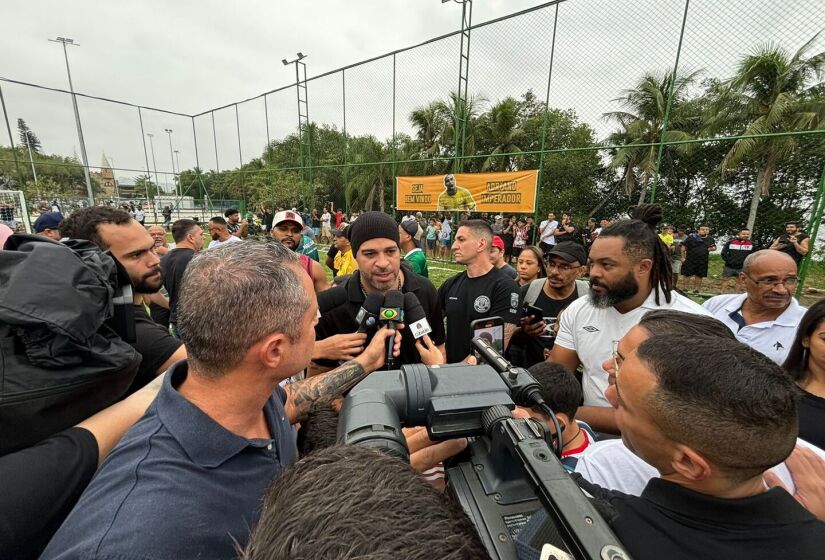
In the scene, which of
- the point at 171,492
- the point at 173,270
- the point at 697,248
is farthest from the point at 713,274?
the point at 171,492

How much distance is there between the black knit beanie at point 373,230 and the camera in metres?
2.38

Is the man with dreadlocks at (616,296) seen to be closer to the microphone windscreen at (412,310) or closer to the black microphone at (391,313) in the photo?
the microphone windscreen at (412,310)

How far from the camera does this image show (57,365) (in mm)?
959

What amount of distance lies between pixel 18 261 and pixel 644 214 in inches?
152

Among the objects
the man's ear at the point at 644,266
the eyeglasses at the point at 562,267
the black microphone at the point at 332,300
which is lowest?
the black microphone at the point at 332,300

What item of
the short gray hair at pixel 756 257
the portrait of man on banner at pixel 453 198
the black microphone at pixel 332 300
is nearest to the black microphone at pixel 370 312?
the black microphone at pixel 332 300

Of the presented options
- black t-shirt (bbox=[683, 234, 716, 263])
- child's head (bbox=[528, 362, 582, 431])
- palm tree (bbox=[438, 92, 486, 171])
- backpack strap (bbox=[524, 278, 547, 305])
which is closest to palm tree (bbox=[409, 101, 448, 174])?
palm tree (bbox=[438, 92, 486, 171])

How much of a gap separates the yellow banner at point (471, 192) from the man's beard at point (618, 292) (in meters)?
8.09

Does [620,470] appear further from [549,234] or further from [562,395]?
[549,234]

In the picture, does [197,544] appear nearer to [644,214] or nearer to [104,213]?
[104,213]

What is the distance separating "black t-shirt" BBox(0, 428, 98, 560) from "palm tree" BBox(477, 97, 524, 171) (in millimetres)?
21330

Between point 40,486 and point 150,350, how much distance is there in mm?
898

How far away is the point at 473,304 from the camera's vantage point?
3316mm

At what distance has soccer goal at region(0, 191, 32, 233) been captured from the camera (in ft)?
50.3
